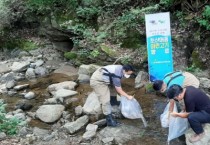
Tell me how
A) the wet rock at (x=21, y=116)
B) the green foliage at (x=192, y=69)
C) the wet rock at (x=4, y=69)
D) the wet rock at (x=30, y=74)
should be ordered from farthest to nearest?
the wet rock at (x=4, y=69) → the wet rock at (x=30, y=74) → the green foliage at (x=192, y=69) → the wet rock at (x=21, y=116)

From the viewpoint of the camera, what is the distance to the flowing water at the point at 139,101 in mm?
6846

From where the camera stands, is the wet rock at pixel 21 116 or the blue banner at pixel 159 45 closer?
the wet rock at pixel 21 116

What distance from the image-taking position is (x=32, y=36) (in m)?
15.3

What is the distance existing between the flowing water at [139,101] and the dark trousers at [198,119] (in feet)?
2.49

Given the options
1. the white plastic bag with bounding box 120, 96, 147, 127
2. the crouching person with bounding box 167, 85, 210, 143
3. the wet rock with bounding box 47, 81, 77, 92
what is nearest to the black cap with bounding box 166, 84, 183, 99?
the crouching person with bounding box 167, 85, 210, 143

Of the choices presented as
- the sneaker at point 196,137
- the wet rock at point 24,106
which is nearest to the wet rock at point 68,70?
the wet rock at point 24,106

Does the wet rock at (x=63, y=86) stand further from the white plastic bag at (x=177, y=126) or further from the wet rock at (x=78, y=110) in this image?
the white plastic bag at (x=177, y=126)

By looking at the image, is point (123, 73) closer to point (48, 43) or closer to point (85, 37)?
point (85, 37)

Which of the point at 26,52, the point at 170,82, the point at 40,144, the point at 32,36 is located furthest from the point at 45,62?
the point at 170,82

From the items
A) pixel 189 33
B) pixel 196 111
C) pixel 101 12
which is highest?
pixel 101 12

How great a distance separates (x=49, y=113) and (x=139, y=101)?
7.28 feet

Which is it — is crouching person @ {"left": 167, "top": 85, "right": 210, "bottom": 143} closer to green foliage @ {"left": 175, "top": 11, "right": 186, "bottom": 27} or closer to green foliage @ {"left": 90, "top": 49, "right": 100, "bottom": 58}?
green foliage @ {"left": 175, "top": 11, "right": 186, "bottom": 27}

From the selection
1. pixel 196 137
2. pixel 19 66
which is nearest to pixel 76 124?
pixel 196 137

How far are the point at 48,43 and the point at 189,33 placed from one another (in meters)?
6.61
